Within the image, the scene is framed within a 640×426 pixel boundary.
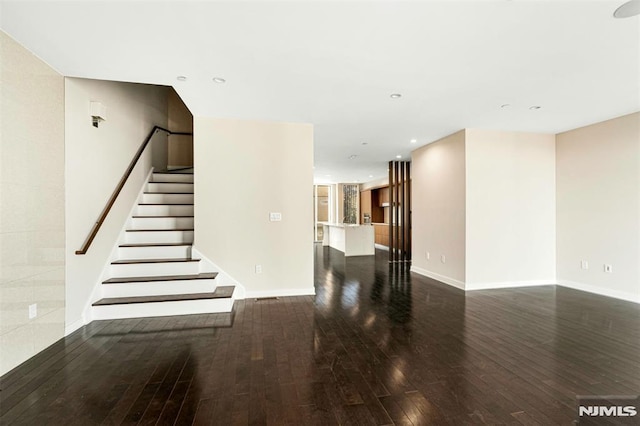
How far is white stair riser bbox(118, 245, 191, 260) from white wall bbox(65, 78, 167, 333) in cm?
24

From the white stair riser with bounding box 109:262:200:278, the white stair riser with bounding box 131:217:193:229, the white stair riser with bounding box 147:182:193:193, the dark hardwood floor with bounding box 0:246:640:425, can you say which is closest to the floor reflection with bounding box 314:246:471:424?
the dark hardwood floor with bounding box 0:246:640:425

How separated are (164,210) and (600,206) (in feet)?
23.1

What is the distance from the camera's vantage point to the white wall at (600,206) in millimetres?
4305

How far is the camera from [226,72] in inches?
118

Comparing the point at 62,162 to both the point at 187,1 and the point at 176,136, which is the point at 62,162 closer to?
the point at 187,1

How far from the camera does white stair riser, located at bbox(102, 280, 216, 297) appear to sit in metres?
3.76

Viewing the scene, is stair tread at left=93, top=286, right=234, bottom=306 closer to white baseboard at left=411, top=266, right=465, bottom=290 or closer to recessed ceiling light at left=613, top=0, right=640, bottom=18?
white baseboard at left=411, top=266, right=465, bottom=290

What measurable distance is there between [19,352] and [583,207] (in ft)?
24.3

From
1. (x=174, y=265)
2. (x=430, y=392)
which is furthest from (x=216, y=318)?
(x=430, y=392)

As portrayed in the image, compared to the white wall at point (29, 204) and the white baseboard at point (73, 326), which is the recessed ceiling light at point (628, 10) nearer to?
the white wall at point (29, 204)

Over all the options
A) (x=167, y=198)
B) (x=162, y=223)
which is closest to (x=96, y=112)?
(x=162, y=223)

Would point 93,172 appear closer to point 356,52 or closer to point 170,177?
point 170,177

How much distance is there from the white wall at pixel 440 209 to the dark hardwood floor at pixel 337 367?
4.46ft

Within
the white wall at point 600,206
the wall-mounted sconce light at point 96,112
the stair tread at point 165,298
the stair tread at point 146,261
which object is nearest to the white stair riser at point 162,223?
the stair tread at point 146,261
